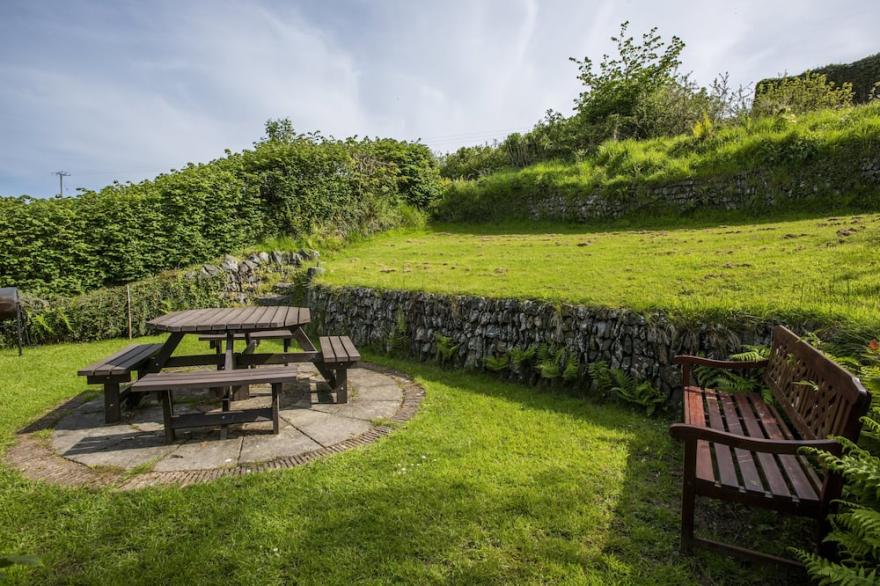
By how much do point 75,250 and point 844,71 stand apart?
2530cm

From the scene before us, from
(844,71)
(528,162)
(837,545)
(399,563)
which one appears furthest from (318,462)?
(844,71)

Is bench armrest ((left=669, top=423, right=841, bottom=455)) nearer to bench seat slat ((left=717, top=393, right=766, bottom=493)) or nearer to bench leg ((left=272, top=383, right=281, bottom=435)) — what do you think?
bench seat slat ((left=717, top=393, right=766, bottom=493))

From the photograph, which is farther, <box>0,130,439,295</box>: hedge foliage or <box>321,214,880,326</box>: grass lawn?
<box>0,130,439,295</box>: hedge foliage

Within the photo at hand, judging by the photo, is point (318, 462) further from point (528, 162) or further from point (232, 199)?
point (528, 162)

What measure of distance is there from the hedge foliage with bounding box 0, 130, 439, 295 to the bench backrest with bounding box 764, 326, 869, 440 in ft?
39.0

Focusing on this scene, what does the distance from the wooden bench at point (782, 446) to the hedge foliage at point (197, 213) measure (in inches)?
455

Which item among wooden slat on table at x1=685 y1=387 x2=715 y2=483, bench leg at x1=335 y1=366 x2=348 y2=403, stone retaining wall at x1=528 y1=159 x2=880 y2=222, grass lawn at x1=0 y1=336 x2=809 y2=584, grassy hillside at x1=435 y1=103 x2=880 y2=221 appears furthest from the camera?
stone retaining wall at x1=528 y1=159 x2=880 y2=222

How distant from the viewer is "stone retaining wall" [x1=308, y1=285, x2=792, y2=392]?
4.70m

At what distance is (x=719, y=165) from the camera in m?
11.7

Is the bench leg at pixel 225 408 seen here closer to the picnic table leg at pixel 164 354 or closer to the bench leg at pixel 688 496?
the picnic table leg at pixel 164 354

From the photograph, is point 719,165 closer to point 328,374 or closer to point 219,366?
point 328,374

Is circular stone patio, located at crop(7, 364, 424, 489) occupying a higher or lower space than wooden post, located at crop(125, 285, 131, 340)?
lower

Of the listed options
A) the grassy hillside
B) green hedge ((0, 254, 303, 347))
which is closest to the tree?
the grassy hillside

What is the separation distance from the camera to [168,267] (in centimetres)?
1090
